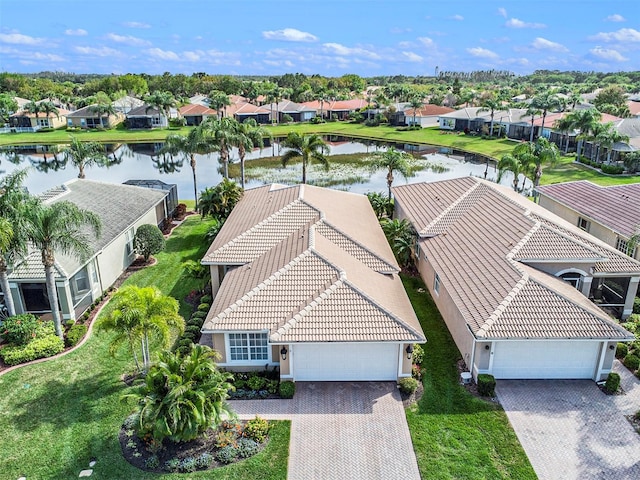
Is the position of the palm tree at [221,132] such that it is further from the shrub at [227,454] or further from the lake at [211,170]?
the shrub at [227,454]

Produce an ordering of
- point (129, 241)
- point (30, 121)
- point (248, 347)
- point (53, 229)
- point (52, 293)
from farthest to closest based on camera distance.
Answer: point (30, 121)
point (129, 241)
point (52, 293)
point (53, 229)
point (248, 347)

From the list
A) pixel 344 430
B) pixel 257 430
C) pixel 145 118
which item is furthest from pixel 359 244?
pixel 145 118

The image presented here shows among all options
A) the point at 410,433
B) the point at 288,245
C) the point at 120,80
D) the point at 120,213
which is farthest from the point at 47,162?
the point at 120,80

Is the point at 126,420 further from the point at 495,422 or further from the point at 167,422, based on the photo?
the point at 495,422

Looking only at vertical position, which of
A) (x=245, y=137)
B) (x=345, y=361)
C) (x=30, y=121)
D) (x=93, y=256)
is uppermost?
(x=245, y=137)

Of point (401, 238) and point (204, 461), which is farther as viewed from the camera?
point (401, 238)

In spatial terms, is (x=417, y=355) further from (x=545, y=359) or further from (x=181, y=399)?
(x=181, y=399)

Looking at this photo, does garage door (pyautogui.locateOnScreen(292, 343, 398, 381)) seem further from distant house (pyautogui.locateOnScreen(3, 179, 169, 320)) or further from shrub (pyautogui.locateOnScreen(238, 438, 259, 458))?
distant house (pyautogui.locateOnScreen(3, 179, 169, 320))
